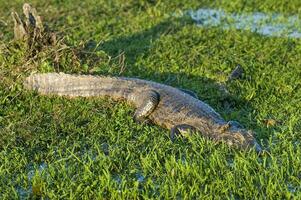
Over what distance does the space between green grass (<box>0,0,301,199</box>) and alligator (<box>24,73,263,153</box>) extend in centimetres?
12

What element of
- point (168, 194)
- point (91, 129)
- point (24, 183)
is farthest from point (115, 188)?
point (91, 129)

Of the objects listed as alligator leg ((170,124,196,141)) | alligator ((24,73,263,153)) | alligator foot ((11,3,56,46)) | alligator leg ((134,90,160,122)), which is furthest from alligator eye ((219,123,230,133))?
alligator foot ((11,3,56,46))

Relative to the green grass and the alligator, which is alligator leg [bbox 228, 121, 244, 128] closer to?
the alligator

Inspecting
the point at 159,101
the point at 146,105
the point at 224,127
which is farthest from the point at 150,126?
the point at 224,127

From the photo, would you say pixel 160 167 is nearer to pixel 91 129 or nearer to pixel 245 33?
pixel 91 129

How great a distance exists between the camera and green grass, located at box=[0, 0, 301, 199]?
189 inches

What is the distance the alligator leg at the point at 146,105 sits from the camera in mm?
6613

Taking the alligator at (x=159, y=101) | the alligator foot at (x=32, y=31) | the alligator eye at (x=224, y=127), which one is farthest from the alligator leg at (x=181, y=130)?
the alligator foot at (x=32, y=31)

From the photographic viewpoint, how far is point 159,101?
6.79 metres

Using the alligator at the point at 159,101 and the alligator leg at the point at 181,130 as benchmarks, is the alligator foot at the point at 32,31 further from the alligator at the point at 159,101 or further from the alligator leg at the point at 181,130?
the alligator leg at the point at 181,130

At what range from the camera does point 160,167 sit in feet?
16.8

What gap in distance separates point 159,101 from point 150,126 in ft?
1.52

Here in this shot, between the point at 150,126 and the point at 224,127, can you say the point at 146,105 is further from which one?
the point at 224,127

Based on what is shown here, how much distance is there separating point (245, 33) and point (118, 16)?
286 cm
